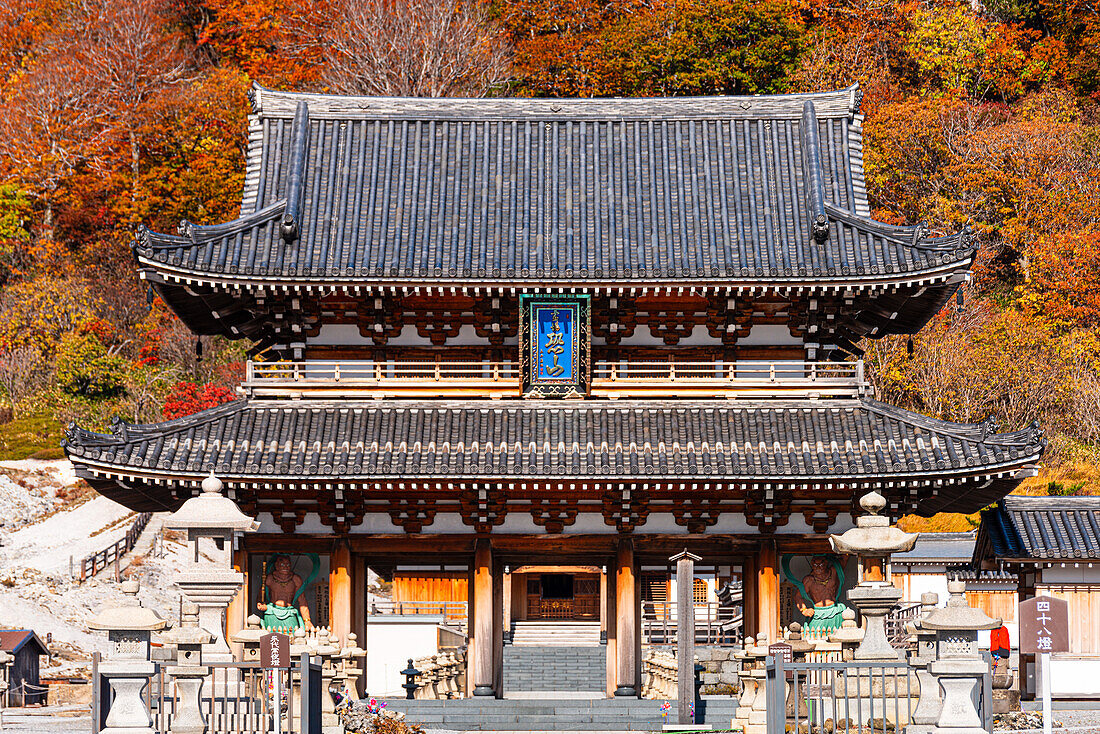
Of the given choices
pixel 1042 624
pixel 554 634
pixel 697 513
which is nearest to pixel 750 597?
pixel 697 513

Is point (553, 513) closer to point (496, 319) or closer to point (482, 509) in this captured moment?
point (482, 509)

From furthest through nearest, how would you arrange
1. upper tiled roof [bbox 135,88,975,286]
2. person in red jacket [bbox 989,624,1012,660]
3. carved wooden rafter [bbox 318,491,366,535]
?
person in red jacket [bbox 989,624,1012,660] → upper tiled roof [bbox 135,88,975,286] → carved wooden rafter [bbox 318,491,366,535]

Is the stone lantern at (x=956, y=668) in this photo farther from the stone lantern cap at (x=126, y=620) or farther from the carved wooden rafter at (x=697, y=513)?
the carved wooden rafter at (x=697, y=513)

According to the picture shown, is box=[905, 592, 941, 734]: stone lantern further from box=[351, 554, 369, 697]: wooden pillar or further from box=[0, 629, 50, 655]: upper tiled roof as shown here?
box=[0, 629, 50, 655]: upper tiled roof

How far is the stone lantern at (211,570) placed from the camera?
19.0 m

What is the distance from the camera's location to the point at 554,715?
79.5 feet

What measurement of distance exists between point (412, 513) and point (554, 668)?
1514cm

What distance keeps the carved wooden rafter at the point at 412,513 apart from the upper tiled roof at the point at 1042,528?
1367 centimetres

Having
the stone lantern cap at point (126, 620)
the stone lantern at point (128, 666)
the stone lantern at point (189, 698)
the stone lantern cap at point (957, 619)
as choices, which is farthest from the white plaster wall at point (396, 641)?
the stone lantern cap at point (957, 619)

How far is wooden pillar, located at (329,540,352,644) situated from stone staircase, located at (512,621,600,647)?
1827cm

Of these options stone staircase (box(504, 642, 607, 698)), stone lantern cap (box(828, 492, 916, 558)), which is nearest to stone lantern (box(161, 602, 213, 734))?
stone lantern cap (box(828, 492, 916, 558))

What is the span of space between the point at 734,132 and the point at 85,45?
39098 millimetres

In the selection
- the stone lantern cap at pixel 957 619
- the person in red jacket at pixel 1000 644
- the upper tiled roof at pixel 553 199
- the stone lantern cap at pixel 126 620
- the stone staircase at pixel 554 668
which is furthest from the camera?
the stone staircase at pixel 554 668

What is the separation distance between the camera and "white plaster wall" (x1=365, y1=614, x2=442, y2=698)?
37.0 meters
